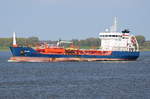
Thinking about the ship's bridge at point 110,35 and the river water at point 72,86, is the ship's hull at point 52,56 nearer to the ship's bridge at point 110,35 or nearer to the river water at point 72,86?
the ship's bridge at point 110,35

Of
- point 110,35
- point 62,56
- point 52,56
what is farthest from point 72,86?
point 110,35

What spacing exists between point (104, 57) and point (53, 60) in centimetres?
889

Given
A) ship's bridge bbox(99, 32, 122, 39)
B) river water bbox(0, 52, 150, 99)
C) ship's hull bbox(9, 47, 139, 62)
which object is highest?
ship's bridge bbox(99, 32, 122, 39)

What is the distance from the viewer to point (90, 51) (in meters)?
97.6

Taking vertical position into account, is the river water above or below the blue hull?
below

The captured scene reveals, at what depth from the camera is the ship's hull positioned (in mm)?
93281

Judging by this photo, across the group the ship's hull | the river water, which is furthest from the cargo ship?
the river water

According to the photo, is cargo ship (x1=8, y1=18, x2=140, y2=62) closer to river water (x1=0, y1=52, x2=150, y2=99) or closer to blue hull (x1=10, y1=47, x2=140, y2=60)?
blue hull (x1=10, y1=47, x2=140, y2=60)

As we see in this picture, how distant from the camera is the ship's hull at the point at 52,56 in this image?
9328 cm

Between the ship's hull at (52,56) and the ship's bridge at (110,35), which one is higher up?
the ship's bridge at (110,35)

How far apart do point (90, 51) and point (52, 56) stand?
264 inches

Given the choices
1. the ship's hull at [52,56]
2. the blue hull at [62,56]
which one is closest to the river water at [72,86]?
the blue hull at [62,56]

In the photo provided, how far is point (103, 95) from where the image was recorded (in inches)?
1895

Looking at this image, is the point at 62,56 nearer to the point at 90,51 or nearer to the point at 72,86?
the point at 90,51
